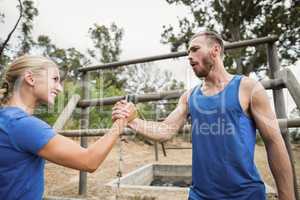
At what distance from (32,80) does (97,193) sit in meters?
2.76

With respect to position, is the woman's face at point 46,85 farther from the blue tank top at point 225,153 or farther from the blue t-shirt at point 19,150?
the blue tank top at point 225,153

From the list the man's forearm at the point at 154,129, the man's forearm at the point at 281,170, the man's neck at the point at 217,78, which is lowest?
the man's forearm at the point at 281,170

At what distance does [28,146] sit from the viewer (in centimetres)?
99

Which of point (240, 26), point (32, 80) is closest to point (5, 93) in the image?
point (32, 80)

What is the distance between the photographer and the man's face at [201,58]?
1593 mm

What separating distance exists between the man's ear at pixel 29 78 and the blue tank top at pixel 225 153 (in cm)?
86

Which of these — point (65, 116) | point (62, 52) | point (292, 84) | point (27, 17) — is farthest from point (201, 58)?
point (62, 52)

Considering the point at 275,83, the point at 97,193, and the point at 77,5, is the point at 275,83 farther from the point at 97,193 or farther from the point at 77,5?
the point at 77,5

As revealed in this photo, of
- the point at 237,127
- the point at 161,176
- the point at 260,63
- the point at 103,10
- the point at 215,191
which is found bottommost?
the point at 161,176

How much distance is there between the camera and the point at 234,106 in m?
1.37

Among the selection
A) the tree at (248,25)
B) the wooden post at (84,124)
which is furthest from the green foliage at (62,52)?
the wooden post at (84,124)

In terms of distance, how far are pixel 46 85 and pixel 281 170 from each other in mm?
1186

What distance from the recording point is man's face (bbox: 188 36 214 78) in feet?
5.23

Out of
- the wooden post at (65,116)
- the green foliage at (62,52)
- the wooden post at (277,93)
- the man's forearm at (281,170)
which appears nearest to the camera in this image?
the man's forearm at (281,170)
